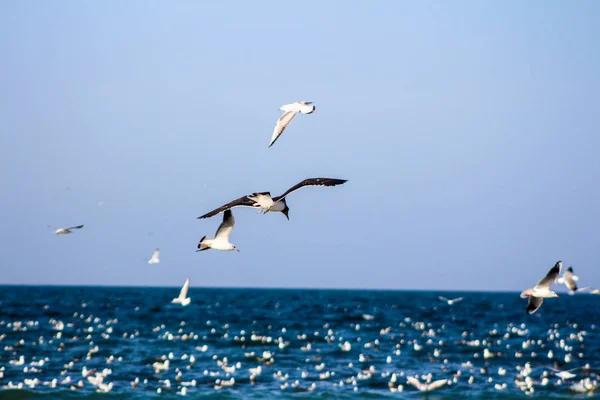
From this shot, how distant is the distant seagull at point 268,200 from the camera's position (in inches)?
593

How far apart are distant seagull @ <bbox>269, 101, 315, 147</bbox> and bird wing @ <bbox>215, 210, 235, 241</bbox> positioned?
5.37 feet

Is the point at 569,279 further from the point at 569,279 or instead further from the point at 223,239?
the point at 223,239

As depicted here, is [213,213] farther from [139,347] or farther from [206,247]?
[139,347]

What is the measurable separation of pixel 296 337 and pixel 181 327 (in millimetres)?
6662

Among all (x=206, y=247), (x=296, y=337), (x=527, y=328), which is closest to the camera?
(x=206, y=247)

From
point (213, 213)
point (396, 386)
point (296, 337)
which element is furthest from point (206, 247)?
point (296, 337)

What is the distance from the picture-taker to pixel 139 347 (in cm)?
3284

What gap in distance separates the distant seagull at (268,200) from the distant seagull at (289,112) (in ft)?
2.84

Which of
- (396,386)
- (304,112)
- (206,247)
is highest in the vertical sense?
(304,112)

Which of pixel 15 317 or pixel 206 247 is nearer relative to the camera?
pixel 206 247

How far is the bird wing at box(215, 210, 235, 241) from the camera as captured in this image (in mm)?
16312

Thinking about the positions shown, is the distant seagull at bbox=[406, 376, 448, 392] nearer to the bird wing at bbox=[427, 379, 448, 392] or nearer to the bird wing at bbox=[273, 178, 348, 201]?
the bird wing at bbox=[427, 379, 448, 392]

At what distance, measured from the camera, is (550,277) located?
1764 centimetres

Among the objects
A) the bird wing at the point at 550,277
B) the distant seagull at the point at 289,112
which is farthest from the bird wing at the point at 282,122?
the bird wing at the point at 550,277
